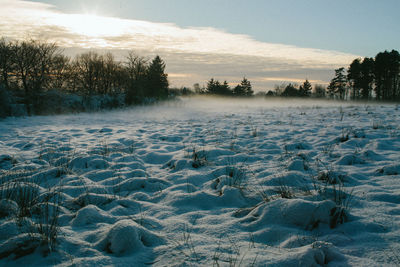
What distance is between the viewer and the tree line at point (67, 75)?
17400 millimetres

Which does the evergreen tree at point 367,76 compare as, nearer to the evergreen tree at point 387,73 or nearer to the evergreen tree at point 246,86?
the evergreen tree at point 387,73

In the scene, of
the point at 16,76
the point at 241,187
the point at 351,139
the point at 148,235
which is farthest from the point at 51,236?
the point at 16,76

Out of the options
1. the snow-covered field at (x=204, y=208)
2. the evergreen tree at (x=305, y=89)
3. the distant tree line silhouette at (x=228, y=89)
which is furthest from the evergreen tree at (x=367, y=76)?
the snow-covered field at (x=204, y=208)

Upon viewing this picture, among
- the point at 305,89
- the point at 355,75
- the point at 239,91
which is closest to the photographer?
the point at 355,75

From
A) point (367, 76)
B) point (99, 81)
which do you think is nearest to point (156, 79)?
point (99, 81)

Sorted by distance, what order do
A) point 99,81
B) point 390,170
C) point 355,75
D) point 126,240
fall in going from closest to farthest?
point 126,240
point 390,170
point 99,81
point 355,75

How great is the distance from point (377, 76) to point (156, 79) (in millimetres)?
38224

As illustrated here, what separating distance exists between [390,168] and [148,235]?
10.8ft

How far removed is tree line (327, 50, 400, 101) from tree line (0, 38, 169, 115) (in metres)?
35.9

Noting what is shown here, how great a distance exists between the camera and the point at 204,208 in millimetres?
2453

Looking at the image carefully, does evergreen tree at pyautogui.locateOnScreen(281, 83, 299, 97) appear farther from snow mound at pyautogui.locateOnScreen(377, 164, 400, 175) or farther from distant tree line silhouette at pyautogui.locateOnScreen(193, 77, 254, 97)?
A: snow mound at pyautogui.locateOnScreen(377, 164, 400, 175)

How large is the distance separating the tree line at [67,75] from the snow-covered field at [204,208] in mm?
10614

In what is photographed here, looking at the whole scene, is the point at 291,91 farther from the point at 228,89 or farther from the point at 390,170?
the point at 390,170

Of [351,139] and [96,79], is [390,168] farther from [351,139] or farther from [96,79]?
[96,79]
